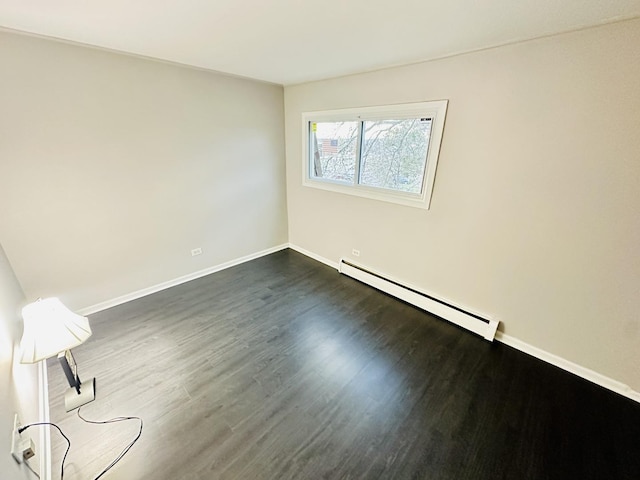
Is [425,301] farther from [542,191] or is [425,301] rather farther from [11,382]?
[11,382]

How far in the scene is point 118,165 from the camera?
97.1 inches

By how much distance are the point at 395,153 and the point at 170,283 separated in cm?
303

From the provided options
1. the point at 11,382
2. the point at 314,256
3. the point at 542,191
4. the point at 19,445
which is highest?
the point at 542,191

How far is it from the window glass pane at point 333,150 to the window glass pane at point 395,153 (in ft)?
0.59

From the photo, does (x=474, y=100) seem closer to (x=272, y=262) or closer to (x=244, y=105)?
(x=244, y=105)

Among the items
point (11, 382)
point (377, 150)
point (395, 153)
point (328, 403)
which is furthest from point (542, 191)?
point (11, 382)

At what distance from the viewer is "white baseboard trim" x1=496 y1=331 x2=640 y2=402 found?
1.83m

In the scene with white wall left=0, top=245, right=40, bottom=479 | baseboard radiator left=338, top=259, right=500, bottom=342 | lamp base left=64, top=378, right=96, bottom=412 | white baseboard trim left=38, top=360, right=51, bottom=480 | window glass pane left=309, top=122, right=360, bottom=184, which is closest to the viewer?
white wall left=0, top=245, right=40, bottom=479

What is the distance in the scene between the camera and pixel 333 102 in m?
3.00

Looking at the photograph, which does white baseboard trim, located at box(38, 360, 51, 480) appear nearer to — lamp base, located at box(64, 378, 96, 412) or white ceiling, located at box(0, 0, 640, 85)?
lamp base, located at box(64, 378, 96, 412)

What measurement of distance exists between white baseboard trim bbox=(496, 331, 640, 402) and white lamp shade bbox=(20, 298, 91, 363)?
3.20m

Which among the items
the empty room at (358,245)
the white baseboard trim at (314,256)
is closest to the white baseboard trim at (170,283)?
the empty room at (358,245)

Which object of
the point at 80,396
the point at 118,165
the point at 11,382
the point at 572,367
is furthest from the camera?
the point at 118,165

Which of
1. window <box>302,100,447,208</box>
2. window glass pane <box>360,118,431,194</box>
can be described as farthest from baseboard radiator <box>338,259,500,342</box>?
window glass pane <box>360,118,431,194</box>
